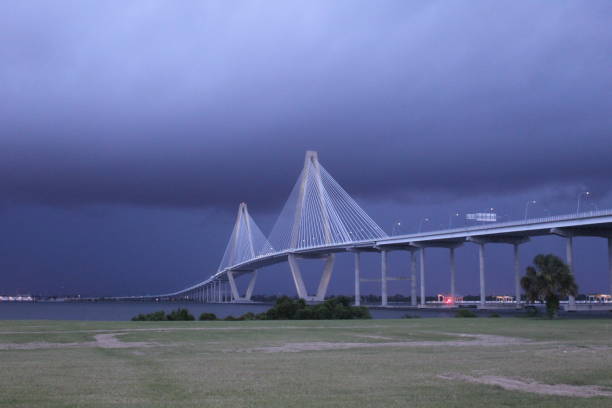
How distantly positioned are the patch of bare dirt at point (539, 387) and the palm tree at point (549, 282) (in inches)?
1377

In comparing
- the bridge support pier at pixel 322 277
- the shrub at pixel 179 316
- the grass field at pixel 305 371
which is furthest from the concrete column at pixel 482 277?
the grass field at pixel 305 371

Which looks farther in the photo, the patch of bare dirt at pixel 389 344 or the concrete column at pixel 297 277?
the concrete column at pixel 297 277

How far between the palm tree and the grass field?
19.8 metres

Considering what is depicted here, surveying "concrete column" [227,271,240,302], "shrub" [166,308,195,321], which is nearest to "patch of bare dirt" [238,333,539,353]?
"shrub" [166,308,195,321]

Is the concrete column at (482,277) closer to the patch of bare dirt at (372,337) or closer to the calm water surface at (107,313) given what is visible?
the calm water surface at (107,313)

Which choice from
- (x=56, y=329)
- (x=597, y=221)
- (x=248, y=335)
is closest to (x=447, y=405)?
(x=248, y=335)

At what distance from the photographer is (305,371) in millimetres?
16156

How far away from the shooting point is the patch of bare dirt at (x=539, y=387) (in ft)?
41.7

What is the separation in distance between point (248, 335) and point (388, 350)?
29.9ft

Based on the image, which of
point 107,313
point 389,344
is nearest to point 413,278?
point 107,313

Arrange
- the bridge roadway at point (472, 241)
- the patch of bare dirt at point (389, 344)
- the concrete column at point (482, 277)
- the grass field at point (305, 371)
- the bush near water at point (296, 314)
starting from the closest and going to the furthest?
the grass field at point (305, 371) < the patch of bare dirt at point (389, 344) < the bush near water at point (296, 314) < the bridge roadway at point (472, 241) < the concrete column at point (482, 277)

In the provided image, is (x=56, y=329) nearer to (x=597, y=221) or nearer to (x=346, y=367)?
(x=346, y=367)

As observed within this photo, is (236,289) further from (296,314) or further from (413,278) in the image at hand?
(296,314)

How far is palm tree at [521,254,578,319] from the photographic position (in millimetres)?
47500
